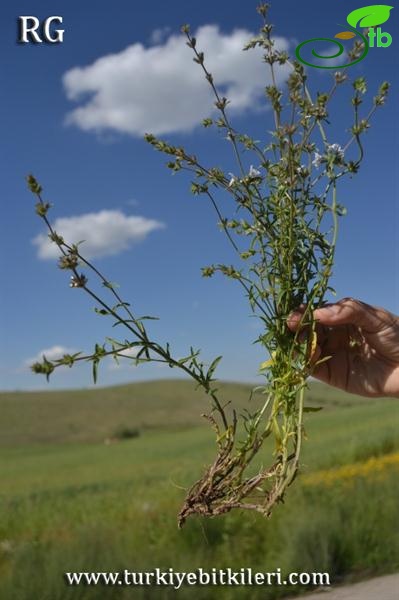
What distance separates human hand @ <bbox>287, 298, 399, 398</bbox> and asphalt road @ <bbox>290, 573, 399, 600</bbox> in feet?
12.5

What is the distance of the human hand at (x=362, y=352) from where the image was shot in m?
2.45

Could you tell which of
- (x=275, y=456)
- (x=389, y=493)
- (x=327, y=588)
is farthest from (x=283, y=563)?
(x=275, y=456)

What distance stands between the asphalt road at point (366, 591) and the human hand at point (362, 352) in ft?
12.5

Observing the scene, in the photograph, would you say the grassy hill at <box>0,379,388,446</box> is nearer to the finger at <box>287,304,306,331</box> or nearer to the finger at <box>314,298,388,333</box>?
the finger at <box>314,298,388,333</box>

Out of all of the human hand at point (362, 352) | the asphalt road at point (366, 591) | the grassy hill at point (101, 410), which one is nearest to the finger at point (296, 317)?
the human hand at point (362, 352)

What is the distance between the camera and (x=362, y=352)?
2.71 m

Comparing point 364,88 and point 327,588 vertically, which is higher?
point 364,88

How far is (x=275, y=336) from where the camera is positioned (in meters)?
2.12

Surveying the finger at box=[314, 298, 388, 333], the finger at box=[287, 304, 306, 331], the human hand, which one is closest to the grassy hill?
the human hand

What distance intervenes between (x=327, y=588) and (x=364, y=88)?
5181 mm

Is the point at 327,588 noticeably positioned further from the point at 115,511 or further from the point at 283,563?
the point at 115,511

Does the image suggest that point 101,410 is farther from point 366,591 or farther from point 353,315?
point 353,315

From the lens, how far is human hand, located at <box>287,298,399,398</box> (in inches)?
96.3

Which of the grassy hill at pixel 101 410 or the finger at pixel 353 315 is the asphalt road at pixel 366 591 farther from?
the grassy hill at pixel 101 410
